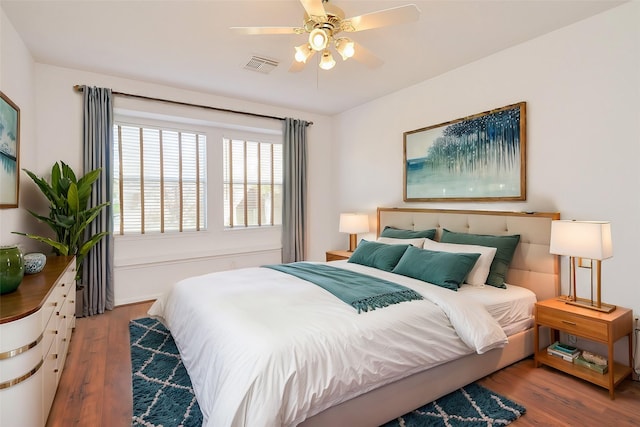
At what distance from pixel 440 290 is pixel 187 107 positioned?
144 inches

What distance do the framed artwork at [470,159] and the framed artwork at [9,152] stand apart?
3797mm

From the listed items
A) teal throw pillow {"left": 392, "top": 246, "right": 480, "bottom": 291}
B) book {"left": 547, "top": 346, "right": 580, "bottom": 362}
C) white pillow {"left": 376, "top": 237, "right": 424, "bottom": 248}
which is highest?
white pillow {"left": 376, "top": 237, "right": 424, "bottom": 248}

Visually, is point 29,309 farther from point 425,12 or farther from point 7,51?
point 425,12

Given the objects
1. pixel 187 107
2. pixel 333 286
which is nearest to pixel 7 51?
pixel 187 107

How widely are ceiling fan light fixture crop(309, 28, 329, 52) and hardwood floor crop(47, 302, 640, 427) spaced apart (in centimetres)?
252

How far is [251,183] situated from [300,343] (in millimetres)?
3778

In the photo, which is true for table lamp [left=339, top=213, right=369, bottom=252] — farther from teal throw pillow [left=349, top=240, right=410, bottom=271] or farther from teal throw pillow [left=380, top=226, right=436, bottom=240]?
teal throw pillow [left=349, top=240, right=410, bottom=271]

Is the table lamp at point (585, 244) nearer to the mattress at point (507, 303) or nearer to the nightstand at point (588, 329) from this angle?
the nightstand at point (588, 329)

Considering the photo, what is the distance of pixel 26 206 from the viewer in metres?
3.15

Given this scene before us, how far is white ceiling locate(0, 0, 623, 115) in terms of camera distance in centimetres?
239

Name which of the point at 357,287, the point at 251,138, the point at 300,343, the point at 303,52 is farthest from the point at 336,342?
the point at 251,138

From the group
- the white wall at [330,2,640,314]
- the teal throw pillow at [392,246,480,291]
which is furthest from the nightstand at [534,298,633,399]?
the teal throw pillow at [392,246,480,291]

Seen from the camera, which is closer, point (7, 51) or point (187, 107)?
point (7, 51)

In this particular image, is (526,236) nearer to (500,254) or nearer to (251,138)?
(500,254)
